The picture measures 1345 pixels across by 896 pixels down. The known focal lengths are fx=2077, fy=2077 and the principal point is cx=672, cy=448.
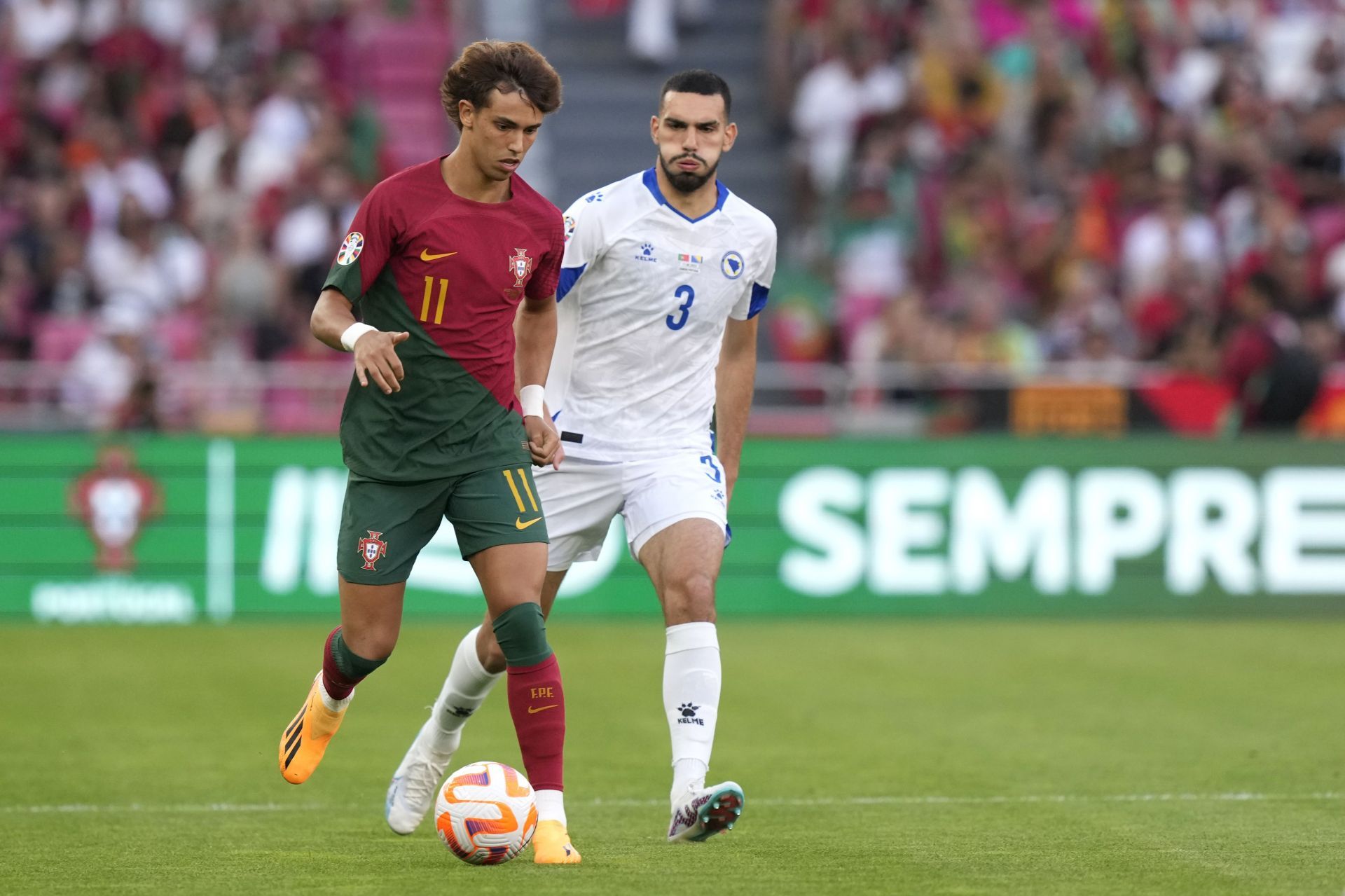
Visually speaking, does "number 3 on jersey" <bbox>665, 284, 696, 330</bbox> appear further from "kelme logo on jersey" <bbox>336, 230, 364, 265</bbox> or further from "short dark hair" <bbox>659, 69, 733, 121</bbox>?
"kelme logo on jersey" <bbox>336, 230, 364, 265</bbox>

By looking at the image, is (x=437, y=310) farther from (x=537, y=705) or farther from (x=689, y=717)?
(x=689, y=717)

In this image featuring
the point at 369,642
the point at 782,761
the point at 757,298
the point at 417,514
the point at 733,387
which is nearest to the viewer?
the point at 417,514

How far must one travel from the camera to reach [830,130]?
21.7 metres

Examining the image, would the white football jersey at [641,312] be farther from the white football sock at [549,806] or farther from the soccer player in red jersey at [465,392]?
the white football sock at [549,806]

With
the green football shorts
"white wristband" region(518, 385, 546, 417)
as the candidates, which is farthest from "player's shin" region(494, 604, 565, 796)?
"white wristband" region(518, 385, 546, 417)

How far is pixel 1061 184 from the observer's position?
68.6 ft

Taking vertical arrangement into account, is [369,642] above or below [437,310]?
below

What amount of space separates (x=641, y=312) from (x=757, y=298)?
0.51 m

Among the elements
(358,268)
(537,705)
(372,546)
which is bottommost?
(537,705)

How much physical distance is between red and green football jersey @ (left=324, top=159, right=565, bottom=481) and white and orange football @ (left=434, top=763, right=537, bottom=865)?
1.07m

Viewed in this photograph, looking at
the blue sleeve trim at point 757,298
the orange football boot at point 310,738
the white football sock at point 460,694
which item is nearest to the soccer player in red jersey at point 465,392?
the orange football boot at point 310,738

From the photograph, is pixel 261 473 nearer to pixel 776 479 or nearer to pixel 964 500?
pixel 776 479

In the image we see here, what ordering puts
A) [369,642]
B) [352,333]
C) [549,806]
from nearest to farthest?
[352,333]
[549,806]
[369,642]

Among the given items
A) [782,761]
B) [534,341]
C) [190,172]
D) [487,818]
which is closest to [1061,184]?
[190,172]
